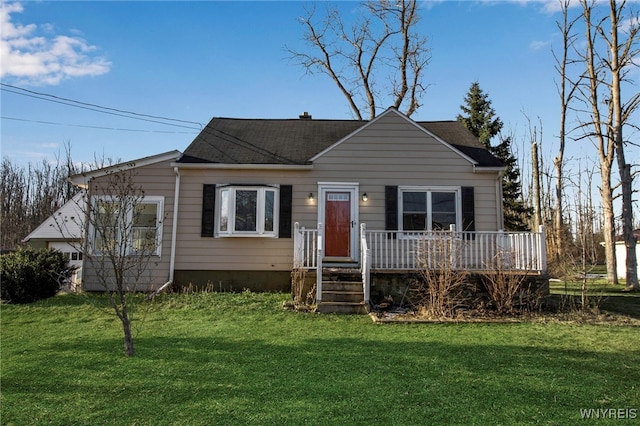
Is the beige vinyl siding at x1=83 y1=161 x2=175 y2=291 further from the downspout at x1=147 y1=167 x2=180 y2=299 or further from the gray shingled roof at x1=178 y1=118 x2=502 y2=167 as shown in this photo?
the gray shingled roof at x1=178 y1=118 x2=502 y2=167

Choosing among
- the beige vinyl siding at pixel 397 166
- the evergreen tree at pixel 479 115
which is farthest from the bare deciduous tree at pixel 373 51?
the beige vinyl siding at pixel 397 166

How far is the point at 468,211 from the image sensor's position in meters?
10.1

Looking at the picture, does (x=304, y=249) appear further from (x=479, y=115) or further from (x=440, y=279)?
(x=479, y=115)

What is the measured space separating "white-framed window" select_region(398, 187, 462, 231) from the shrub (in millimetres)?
8133

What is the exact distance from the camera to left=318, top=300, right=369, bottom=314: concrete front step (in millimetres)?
7711

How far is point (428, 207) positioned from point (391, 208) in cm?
100

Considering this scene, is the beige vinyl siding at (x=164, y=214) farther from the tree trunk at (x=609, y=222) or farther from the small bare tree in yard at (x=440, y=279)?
the tree trunk at (x=609, y=222)

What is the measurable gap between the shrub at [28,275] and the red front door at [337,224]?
6.11m

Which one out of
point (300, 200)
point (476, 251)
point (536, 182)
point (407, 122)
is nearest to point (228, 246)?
point (300, 200)

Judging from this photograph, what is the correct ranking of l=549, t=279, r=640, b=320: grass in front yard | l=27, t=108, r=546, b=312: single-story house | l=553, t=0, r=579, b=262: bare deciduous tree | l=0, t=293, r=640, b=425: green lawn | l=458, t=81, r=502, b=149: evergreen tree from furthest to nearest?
1. l=458, t=81, r=502, b=149: evergreen tree
2. l=553, t=0, r=579, b=262: bare deciduous tree
3. l=27, t=108, r=546, b=312: single-story house
4. l=549, t=279, r=640, b=320: grass in front yard
5. l=0, t=293, r=640, b=425: green lawn

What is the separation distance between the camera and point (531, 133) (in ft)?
78.5

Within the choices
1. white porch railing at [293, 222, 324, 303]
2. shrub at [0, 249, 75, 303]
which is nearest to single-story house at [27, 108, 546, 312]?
white porch railing at [293, 222, 324, 303]

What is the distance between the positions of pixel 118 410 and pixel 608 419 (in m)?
4.34

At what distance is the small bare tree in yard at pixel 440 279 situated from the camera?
24.8 feet
